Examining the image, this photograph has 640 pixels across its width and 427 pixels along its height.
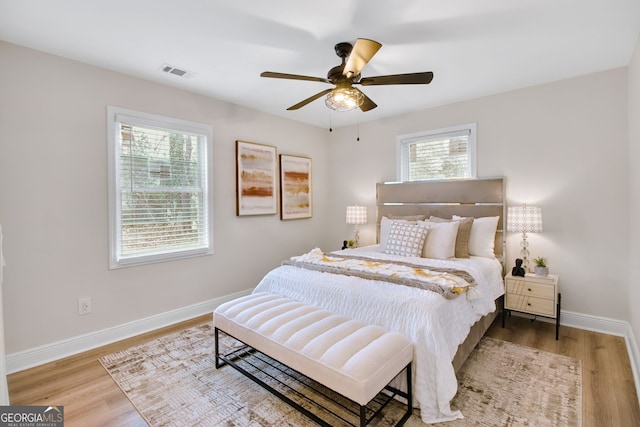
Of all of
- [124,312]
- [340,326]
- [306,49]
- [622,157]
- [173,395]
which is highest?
[306,49]

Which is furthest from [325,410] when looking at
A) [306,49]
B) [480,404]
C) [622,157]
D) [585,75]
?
[585,75]

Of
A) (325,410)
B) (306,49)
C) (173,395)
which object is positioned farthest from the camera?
(306,49)

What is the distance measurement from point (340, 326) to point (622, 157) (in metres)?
3.11

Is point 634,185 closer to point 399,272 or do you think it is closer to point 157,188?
point 399,272

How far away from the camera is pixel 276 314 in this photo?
2.16 m

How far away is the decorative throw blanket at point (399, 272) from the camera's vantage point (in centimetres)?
214

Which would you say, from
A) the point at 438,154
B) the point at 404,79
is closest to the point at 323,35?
the point at 404,79

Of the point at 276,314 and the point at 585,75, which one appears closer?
the point at 276,314

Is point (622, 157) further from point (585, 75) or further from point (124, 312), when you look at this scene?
point (124, 312)

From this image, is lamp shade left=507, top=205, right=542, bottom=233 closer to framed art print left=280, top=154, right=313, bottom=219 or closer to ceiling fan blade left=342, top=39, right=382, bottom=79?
ceiling fan blade left=342, top=39, right=382, bottom=79

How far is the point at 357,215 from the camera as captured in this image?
4.48 meters

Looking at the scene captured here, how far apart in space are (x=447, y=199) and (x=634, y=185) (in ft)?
5.46

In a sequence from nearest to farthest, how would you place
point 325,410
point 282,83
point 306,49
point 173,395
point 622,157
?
point 325,410 < point 173,395 < point 306,49 < point 622,157 < point 282,83

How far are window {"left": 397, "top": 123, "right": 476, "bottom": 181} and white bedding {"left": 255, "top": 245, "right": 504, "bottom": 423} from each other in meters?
1.51
